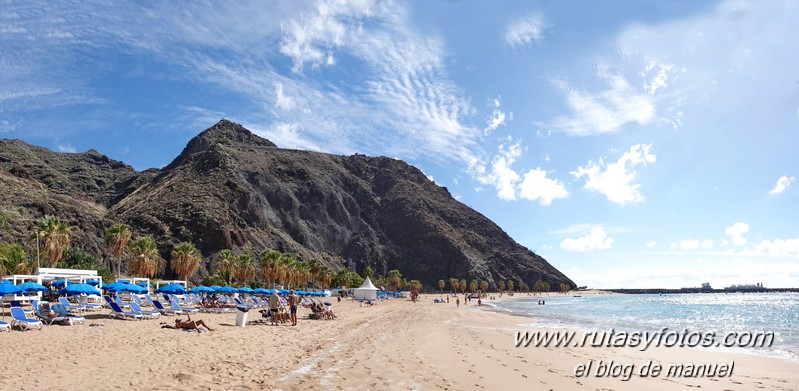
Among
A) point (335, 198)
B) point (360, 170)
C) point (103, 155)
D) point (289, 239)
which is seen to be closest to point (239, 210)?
point (289, 239)

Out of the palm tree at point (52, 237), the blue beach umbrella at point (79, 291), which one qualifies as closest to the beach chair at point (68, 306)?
the blue beach umbrella at point (79, 291)

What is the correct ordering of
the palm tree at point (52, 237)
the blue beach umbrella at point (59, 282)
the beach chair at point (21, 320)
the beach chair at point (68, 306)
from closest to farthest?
the beach chair at point (21, 320)
the beach chair at point (68, 306)
the blue beach umbrella at point (59, 282)
the palm tree at point (52, 237)

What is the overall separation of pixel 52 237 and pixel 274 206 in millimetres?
83522

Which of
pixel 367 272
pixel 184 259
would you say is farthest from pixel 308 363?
pixel 367 272

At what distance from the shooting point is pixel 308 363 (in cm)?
1144

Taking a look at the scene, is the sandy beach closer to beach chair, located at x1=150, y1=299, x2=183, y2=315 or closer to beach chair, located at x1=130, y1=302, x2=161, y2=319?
beach chair, located at x1=130, y1=302, x2=161, y2=319

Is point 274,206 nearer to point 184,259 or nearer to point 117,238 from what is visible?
point 184,259

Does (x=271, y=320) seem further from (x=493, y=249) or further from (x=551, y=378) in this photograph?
(x=493, y=249)

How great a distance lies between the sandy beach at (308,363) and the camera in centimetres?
879

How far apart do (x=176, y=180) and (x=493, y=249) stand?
9615 cm

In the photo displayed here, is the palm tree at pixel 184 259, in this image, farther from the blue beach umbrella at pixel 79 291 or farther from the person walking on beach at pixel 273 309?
the person walking on beach at pixel 273 309

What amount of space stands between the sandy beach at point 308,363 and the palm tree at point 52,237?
24.5 metres

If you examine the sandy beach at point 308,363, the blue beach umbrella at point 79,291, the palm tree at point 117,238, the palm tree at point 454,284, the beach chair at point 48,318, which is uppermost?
the palm tree at point 117,238

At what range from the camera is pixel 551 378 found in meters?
10.8
